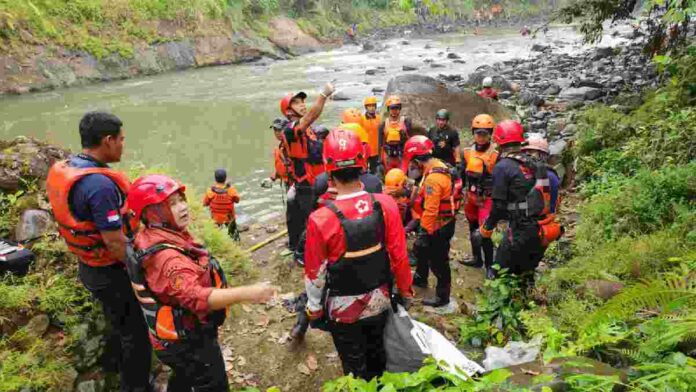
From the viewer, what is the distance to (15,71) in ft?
72.8

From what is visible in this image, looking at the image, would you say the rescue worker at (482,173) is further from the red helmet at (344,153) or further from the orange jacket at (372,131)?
the red helmet at (344,153)

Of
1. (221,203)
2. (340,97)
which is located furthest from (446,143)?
(340,97)

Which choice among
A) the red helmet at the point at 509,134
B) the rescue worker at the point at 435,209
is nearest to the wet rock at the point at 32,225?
the rescue worker at the point at 435,209

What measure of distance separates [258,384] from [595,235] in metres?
4.62

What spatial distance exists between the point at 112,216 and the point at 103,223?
0.08 m

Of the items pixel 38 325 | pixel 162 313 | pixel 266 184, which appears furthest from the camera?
pixel 266 184

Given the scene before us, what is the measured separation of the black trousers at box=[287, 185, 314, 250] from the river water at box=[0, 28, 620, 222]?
10.6 ft

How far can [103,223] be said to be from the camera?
3.41 metres

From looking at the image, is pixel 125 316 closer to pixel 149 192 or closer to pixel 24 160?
pixel 149 192

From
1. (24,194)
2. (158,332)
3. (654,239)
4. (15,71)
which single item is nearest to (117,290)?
(158,332)

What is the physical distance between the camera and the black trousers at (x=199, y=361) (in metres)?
3.11

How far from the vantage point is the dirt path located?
15.3ft

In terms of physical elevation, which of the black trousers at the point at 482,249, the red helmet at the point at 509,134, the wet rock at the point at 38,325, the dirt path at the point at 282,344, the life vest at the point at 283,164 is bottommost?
the dirt path at the point at 282,344

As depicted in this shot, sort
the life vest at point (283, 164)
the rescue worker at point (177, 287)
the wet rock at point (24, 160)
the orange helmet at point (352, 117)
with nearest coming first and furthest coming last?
the rescue worker at point (177, 287)
the wet rock at point (24, 160)
the life vest at point (283, 164)
the orange helmet at point (352, 117)
